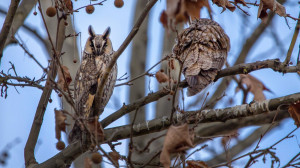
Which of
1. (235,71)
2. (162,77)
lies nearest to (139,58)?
(235,71)

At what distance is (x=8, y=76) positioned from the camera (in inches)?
134

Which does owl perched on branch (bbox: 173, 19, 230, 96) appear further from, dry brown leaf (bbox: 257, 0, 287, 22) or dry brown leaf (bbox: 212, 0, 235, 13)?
dry brown leaf (bbox: 257, 0, 287, 22)

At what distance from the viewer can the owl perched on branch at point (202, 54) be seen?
4.14 metres

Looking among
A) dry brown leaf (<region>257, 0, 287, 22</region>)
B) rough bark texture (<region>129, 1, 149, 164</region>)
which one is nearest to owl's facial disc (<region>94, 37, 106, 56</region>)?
rough bark texture (<region>129, 1, 149, 164</region>)

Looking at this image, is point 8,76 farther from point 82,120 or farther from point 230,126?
point 230,126

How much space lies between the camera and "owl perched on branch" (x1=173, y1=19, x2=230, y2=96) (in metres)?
4.14

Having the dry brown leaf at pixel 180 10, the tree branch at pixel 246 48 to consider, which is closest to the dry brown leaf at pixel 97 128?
the dry brown leaf at pixel 180 10

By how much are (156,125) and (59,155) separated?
84 centimetres

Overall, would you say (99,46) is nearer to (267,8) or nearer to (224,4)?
(224,4)

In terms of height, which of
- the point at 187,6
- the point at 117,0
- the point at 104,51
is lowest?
the point at 187,6

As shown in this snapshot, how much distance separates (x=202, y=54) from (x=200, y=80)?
0.48 metres

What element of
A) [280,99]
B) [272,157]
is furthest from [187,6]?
[280,99]

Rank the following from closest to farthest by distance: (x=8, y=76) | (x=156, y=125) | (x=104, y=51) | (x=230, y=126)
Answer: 1. (x=8, y=76)
2. (x=156, y=125)
3. (x=104, y=51)
4. (x=230, y=126)

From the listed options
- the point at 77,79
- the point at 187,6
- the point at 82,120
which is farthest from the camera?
the point at 77,79
